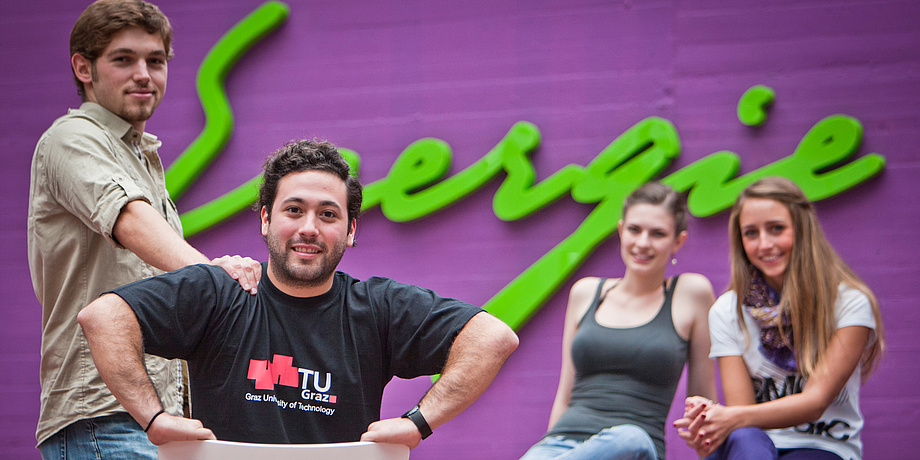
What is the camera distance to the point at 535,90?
3.22 metres

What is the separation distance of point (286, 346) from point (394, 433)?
13.3 inches

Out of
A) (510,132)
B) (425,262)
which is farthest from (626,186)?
(425,262)

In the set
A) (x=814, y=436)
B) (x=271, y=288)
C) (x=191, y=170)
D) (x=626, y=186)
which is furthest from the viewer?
(x=191, y=170)

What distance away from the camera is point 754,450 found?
1813 millimetres

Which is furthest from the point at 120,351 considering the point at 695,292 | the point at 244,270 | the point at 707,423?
the point at 695,292

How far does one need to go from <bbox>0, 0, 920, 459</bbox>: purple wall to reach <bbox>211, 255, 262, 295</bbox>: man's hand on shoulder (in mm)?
1671

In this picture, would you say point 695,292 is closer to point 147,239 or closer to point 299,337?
point 299,337

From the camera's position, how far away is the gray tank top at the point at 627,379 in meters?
2.16

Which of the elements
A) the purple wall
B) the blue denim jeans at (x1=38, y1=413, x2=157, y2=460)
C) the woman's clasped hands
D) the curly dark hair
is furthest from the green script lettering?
the blue denim jeans at (x1=38, y1=413, x2=157, y2=460)

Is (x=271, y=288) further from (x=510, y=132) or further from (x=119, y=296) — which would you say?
(x=510, y=132)

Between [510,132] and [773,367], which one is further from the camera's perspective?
[510,132]

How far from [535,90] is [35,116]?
2.28m

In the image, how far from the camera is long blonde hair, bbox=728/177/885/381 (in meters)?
2.01

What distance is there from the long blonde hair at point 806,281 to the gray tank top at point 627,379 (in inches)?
8.9
